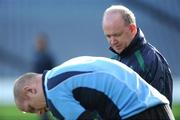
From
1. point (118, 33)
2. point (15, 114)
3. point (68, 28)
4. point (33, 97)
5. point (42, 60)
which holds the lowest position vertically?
point (15, 114)

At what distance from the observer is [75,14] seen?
17094mm

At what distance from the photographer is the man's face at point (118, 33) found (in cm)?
596

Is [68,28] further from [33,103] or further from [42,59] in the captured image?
[33,103]

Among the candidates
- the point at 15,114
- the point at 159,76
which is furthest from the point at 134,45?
the point at 15,114

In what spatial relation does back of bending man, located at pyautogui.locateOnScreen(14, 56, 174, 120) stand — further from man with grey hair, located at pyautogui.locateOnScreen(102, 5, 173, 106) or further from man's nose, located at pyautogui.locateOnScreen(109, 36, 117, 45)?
man's nose, located at pyautogui.locateOnScreen(109, 36, 117, 45)

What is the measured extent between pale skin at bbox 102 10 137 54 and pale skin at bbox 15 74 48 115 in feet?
3.84

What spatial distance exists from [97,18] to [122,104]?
12.3 metres

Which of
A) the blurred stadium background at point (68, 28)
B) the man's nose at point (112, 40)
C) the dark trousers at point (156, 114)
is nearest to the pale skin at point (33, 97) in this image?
the dark trousers at point (156, 114)

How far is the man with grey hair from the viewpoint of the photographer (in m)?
5.76

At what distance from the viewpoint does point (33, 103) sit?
497 centimetres

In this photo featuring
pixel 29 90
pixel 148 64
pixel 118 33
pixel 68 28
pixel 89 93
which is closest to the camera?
pixel 89 93

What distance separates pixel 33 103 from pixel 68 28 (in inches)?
488

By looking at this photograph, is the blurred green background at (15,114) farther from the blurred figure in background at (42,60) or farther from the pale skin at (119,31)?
the pale skin at (119,31)

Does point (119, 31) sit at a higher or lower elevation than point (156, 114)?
higher
